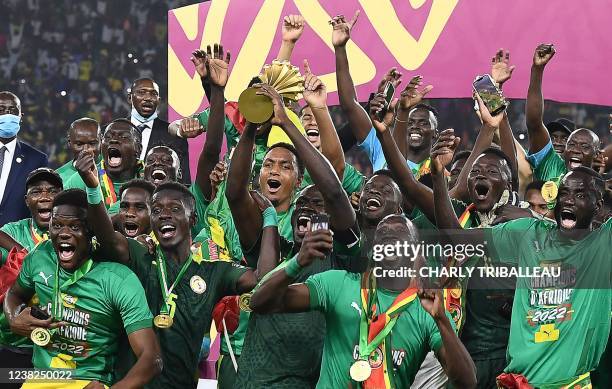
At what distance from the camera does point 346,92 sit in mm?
8094

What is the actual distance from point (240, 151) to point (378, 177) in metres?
0.73

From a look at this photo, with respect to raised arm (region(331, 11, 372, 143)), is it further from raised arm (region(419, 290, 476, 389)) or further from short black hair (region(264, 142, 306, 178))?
raised arm (region(419, 290, 476, 389))

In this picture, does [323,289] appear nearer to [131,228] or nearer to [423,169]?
[131,228]

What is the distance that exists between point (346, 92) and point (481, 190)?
1.29 m

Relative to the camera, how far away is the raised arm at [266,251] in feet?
20.9

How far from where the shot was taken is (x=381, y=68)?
1002cm

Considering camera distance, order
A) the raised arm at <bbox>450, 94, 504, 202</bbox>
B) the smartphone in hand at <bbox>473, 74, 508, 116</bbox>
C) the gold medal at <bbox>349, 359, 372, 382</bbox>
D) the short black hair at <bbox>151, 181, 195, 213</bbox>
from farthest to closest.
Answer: the smartphone in hand at <bbox>473, 74, 508, 116</bbox>, the raised arm at <bbox>450, 94, 504, 202</bbox>, the short black hair at <bbox>151, 181, 195, 213</bbox>, the gold medal at <bbox>349, 359, 372, 382</bbox>

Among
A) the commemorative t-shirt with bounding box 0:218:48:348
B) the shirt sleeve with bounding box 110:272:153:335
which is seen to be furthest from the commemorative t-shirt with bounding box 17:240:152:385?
the commemorative t-shirt with bounding box 0:218:48:348

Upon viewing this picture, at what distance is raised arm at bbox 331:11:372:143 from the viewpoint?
8056mm

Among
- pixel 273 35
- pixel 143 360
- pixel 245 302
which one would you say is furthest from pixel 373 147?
pixel 273 35

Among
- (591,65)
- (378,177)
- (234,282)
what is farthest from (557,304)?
(591,65)

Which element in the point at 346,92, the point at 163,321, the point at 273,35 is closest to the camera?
the point at 163,321

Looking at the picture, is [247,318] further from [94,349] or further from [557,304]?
[557,304]

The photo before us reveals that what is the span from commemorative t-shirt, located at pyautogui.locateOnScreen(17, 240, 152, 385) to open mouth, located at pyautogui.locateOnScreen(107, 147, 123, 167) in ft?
6.67
